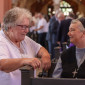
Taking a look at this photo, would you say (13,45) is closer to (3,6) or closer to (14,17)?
(14,17)

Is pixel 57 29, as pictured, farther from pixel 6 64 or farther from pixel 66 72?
pixel 6 64

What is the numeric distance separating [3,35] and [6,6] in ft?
14.6

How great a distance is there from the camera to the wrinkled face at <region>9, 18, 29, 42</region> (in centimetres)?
285


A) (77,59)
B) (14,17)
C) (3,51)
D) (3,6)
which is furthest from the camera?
(3,6)

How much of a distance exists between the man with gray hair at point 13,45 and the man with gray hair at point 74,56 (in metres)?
0.34

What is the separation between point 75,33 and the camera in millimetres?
3441

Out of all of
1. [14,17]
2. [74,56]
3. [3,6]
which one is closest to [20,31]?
[14,17]

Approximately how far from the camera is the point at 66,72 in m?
3.28

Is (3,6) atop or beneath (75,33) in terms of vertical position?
atop

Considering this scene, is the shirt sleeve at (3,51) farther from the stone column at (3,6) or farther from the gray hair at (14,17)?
the stone column at (3,6)

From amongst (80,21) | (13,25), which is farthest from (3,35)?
(80,21)

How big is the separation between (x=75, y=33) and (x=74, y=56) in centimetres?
23

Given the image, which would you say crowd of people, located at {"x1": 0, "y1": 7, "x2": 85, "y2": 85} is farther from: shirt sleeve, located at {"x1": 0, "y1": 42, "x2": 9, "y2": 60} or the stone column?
the stone column

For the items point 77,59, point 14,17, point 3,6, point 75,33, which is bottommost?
point 77,59
